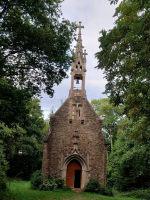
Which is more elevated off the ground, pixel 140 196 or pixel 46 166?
pixel 46 166

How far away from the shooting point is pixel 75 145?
645 inches

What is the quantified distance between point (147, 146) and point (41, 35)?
11.9 meters

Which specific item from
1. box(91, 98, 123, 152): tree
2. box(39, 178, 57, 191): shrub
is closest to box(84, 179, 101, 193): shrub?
box(39, 178, 57, 191): shrub

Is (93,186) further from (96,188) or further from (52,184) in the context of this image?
(52,184)

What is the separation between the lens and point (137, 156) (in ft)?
54.3

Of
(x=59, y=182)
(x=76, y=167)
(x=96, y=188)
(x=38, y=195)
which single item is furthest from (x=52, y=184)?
(x=96, y=188)

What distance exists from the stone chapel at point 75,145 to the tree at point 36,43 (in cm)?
778

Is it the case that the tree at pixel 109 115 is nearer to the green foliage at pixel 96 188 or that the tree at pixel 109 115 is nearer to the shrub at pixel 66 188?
the green foliage at pixel 96 188

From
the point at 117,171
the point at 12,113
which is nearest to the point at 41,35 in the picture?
the point at 12,113

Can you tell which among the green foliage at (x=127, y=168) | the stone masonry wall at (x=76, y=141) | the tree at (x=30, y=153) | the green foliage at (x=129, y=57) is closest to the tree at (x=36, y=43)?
the green foliage at (x=129, y=57)

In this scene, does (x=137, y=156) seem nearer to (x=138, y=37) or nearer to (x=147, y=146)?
(x=147, y=146)

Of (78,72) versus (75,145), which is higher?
(78,72)

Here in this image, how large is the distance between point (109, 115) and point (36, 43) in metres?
26.7

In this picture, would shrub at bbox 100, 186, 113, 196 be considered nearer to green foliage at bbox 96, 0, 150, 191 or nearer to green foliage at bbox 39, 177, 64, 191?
green foliage at bbox 39, 177, 64, 191
